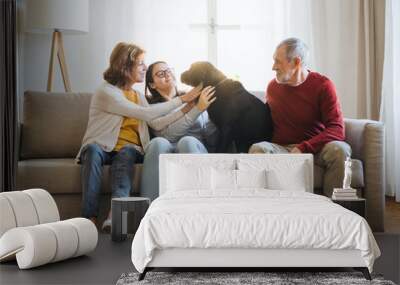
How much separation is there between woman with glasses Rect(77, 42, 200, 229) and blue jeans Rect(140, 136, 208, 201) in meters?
0.03

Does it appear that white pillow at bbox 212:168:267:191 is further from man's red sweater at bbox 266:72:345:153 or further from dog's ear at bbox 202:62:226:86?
dog's ear at bbox 202:62:226:86

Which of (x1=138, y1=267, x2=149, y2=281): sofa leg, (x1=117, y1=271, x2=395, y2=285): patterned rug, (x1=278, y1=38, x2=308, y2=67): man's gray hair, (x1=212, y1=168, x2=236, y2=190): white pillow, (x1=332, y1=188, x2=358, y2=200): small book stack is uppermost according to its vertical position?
(x1=278, y1=38, x2=308, y2=67): man's gray hair

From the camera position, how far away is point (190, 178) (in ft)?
16.8

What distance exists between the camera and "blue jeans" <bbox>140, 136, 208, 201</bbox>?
5664 mm

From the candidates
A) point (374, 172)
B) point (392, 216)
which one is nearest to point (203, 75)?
point (374, 172)

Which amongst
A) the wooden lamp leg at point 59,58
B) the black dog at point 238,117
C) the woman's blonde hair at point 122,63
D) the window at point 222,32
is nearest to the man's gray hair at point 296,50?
the black dog at point 238,117

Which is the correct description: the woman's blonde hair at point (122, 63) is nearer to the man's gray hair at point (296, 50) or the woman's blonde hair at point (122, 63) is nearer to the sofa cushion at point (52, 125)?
the sofa cushion at point (52, 125)

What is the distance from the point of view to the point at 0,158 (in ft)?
18.4

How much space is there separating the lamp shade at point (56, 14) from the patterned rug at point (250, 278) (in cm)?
303

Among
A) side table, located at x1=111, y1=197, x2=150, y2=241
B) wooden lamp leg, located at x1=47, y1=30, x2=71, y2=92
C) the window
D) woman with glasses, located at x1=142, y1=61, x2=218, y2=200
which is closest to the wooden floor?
woman with glasses, located at x1=142, y1=61, x2=218, y2=200

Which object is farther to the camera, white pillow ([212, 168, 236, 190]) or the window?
the window

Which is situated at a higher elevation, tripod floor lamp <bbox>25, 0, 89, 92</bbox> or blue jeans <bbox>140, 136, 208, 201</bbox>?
tripod floor lamp <bbox>25, 0, 89, 92</bbox>

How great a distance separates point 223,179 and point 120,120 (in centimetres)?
138

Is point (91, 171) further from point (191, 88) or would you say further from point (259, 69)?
point (259, 69)
